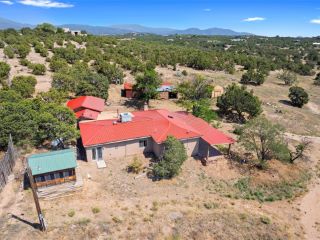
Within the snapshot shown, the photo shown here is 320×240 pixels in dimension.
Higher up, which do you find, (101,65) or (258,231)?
(101,65)

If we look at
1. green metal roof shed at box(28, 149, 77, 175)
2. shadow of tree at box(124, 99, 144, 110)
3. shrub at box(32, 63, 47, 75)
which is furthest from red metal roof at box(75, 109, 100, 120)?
shrub at box(32, 63, 47, 75)

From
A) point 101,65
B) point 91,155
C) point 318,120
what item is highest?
point 101,65

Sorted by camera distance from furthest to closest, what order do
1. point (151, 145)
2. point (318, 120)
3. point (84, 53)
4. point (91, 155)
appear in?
point (84, 53)
point (318, 120)
point (151, 145)
point (91, 155)

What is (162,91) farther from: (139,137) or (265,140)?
(265,140)

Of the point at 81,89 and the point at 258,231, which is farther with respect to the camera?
the point at 81,89

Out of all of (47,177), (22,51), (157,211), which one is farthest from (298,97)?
(22,51)

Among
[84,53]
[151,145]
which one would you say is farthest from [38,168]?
[84,53]

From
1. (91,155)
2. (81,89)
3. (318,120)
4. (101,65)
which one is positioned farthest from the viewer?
(101,65)

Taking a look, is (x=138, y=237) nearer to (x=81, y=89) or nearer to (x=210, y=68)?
(x=81, y=89)
